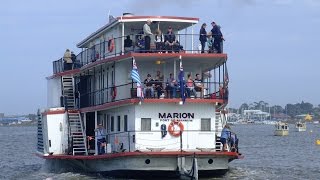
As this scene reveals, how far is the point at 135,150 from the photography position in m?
28.4

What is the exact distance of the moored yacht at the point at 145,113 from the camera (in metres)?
28.1

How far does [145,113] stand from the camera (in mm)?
28906

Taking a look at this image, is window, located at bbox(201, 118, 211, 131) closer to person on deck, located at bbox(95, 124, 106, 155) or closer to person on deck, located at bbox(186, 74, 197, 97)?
person on deck, located at bbox(186, 74, 197, 97)

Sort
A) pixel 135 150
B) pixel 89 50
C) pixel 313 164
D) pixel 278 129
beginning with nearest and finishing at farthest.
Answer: pixel 135 150
pixel 89 50
pixel 313 164
pixel 278 129

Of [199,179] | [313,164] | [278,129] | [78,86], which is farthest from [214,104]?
[278,129]

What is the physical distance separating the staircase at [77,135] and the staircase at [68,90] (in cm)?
117

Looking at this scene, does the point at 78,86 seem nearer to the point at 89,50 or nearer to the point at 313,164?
the point at 89,50

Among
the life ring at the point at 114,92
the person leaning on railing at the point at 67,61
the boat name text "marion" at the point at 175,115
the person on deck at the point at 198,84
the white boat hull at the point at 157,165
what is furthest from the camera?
the person leaning on railing at the point at 67,61

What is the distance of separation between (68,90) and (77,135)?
3.08 metres

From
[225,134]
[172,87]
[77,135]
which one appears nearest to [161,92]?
[172,87]

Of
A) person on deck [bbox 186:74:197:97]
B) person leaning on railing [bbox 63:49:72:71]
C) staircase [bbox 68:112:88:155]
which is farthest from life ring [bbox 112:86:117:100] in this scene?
person leaning on railing [bbox 63:49:72:71]

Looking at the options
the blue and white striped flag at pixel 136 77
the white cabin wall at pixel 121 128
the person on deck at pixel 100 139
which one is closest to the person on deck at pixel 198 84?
the blue and white striped flag at pixel 136 77

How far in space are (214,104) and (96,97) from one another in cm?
650

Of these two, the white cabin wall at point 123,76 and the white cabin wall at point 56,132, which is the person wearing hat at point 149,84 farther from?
the white cabin wall at point 56,132
